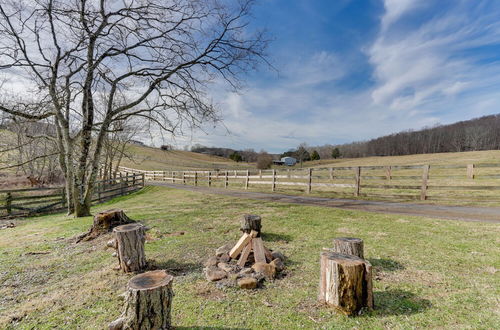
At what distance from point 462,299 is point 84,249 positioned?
6843mm

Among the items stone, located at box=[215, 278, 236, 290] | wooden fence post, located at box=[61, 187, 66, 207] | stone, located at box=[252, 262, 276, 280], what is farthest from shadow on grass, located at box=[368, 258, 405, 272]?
wooden fence post, located at box=[61, 187, 66, 207]

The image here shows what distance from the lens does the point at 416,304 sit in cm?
269

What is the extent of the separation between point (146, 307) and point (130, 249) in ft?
6.34

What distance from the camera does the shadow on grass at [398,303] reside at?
258 cm

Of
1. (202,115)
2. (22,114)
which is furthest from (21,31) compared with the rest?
(202,115)

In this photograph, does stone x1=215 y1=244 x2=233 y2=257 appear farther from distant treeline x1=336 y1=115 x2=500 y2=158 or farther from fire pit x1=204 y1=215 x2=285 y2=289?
distant treeline x1=336 y1=115 x2=500 y2=158

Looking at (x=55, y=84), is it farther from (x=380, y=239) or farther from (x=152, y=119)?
(x=380, y=239)

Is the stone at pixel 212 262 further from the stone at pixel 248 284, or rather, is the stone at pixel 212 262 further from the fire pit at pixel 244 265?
the stone at pixel 248 284

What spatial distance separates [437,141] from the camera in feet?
249

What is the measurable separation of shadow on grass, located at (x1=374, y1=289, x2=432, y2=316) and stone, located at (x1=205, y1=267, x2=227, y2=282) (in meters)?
2.11

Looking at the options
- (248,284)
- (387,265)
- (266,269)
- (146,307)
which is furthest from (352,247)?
(146,307)

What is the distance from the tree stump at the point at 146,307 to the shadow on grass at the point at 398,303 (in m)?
2.35

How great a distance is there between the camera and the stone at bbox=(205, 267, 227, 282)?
11.4 feet

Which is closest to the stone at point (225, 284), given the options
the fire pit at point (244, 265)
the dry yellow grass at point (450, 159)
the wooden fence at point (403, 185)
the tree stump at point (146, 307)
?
the fire pit at point (244, 265)
